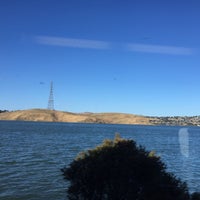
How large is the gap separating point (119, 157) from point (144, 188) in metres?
1.42

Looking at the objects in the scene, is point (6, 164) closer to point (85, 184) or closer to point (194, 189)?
point (194, 189)

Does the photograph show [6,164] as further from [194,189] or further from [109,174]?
[109,174]

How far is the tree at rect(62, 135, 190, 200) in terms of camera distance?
46.2ft

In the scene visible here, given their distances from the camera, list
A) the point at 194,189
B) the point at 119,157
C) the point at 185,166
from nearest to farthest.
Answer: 1. the point at 119,157
2. the point at 194,189
3. the point at 185,166

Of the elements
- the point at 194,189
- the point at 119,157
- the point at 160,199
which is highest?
the point at 119,157

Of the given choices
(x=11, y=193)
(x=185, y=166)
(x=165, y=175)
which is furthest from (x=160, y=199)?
(x=185, y=166)

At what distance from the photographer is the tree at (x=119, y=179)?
1409 centimetres

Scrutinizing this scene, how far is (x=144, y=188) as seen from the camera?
14.3 meters

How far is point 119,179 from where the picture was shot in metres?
14.1

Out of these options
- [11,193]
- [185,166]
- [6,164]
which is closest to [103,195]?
[11,193]

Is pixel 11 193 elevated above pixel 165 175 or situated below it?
below

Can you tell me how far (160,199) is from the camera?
13.7 meters

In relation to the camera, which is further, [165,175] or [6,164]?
[6,164]

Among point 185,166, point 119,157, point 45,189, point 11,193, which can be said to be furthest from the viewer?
point 185,166
